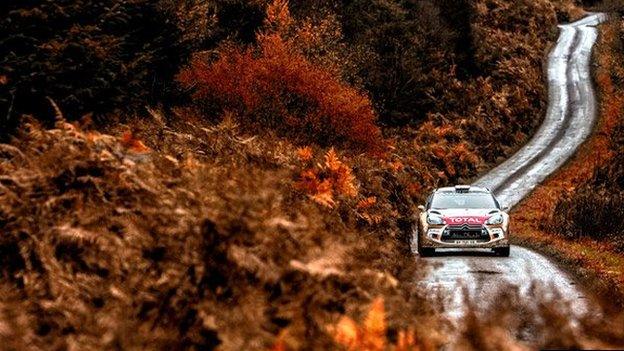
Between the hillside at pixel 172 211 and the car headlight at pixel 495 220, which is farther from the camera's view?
the car headlight at pixel 495 220

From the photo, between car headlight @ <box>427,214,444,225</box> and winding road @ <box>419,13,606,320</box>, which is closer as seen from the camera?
winding road @ <box>419,13,606,320</box>

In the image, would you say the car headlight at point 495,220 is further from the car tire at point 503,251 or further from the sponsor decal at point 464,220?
the car tire at point 503,251

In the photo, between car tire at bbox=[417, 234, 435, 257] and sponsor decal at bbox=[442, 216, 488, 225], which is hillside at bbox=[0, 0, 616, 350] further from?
sponsor decal at bbox=[442, 216, 488, 225]

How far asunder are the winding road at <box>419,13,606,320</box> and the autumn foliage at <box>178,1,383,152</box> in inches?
346

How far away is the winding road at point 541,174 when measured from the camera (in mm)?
13195

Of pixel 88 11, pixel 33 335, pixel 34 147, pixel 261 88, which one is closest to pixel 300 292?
pixel 33 335

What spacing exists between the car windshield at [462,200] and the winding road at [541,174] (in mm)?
1121

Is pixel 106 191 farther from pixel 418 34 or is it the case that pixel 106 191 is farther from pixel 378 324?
pixel 418 34

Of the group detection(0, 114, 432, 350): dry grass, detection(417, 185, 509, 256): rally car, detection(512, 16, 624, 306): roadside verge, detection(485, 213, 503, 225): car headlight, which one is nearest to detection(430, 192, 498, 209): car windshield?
detection(417, 185, 509, 256): rally car

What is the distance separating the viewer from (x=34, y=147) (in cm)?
784

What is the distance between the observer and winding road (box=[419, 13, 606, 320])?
520 inches

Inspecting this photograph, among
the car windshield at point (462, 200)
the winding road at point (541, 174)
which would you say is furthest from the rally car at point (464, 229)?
the car windshield at point (462, 200)

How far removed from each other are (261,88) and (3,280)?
21.4m

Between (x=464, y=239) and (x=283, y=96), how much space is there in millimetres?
11413
